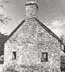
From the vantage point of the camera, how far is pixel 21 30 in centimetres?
1725

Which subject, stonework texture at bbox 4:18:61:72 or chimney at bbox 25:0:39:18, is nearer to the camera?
stonework texture at bbox 4:18:61:72

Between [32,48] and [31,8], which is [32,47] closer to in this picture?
[32,48]

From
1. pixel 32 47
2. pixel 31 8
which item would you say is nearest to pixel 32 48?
pixel 32 47

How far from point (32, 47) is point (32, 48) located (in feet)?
0.36

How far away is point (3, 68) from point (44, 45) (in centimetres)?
548

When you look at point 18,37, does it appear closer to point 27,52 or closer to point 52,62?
point 27,52

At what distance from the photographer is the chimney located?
57.3ft

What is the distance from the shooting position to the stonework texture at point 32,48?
16.2 metres

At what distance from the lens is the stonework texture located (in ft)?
53.1

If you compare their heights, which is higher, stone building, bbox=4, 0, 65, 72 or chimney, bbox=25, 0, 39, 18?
chimney, bbox=25, 0, 39, 18

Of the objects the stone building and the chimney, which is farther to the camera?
the chimney

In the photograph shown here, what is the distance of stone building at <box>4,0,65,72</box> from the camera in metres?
16.2

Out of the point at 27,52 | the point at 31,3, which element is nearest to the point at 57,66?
the point at 27,52

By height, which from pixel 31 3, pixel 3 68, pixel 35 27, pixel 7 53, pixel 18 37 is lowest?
pixel 3 68
